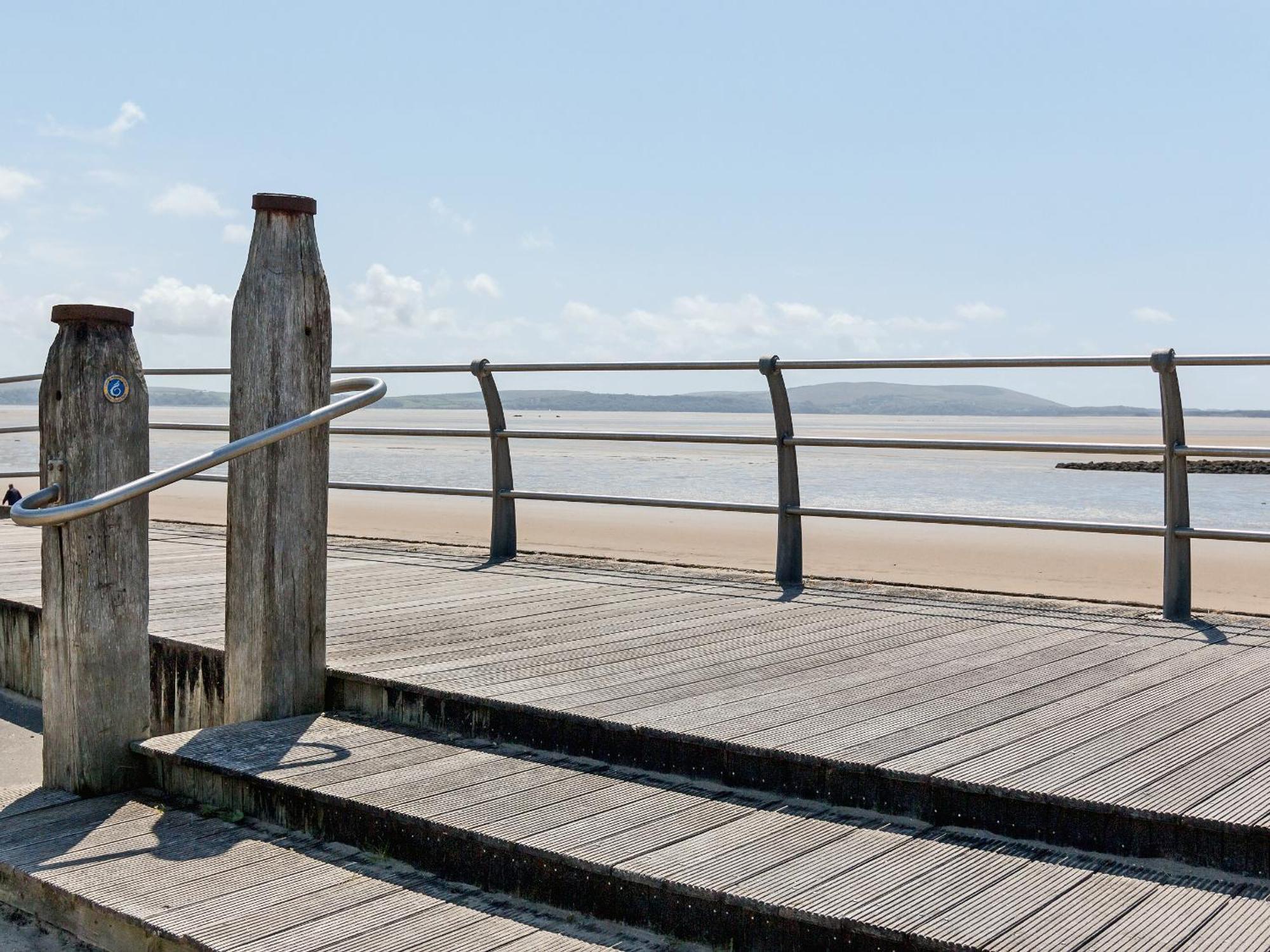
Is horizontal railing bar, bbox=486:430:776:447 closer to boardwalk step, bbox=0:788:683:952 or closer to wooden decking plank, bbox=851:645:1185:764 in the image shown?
wooden decking plank, bbox=851:645:1185:764

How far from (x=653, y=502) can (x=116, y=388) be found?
2830 mm

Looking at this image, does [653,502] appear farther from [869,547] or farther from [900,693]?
[869,547]

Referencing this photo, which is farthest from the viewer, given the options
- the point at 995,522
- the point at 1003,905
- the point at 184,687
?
the point at 995,522

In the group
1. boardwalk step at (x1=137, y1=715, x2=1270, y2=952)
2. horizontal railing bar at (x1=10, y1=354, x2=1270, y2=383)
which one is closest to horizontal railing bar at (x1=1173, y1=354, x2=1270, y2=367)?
horizontal railing bar at (x1=10, y1=354, x2=1270, y2=383)

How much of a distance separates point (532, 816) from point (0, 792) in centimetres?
159

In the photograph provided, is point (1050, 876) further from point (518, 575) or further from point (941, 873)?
point (518, 575)

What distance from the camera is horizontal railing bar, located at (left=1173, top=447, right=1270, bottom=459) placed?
4.23 meters

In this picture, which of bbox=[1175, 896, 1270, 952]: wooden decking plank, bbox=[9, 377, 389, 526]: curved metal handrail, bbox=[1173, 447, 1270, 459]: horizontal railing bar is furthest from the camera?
bbox=[1173, 447, 1270, 459]: horizontal railing bar

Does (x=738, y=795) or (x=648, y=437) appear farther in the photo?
(x=648, y=437)

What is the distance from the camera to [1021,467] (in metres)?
32.8

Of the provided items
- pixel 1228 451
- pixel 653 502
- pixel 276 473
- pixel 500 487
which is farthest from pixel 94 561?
pixel 1228 451

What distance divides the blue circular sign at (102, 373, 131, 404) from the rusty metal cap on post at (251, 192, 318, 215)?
0.57 m

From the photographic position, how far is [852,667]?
365 cm

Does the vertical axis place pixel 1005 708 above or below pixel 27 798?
above
